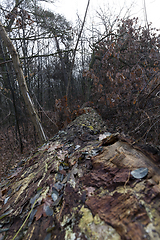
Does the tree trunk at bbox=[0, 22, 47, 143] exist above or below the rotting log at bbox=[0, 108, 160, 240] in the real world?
above

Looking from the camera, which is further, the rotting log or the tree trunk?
the tree trunk

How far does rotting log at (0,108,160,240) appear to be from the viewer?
0.84 m

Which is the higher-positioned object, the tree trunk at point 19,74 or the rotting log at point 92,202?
the tree trunk at point 19,74

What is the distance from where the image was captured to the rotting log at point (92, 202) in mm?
843

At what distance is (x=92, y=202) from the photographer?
3.58 ft

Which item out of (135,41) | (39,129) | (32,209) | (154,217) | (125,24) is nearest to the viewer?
(154,217)

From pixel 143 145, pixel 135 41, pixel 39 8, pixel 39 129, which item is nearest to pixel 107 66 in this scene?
pixel 135 41

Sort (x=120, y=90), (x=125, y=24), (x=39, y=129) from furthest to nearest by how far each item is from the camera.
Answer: (x=125, y=24), (x=120, y=90), (x=39, y=129)

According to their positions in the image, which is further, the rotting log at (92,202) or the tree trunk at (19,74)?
the tree trunk at (19,74)

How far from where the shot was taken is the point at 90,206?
107 cm

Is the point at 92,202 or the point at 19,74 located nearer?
the point at 92,202

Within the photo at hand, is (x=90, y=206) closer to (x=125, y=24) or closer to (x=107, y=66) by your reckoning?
(x=107, y=66)

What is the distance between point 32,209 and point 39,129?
7.15ft

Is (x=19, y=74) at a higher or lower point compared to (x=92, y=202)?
higher
